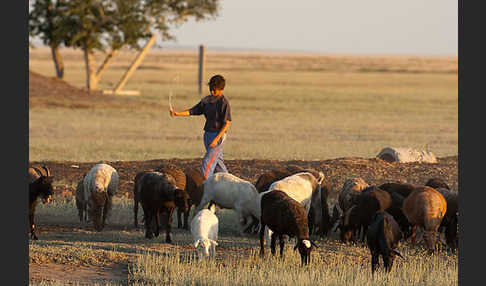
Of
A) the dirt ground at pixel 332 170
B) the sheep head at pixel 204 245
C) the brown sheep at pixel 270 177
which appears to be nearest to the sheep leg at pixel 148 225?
the sheep head at pixel 204 245

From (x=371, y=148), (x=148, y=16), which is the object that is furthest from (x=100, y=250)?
(x=148, y=16)

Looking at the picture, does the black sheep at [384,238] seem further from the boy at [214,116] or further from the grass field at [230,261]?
the boy at [214,116]

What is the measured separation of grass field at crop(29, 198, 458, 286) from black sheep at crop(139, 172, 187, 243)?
0.25 metres

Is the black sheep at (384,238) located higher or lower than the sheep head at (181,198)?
lower

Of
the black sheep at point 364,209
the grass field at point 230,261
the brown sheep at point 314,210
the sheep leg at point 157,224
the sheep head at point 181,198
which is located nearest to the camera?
the grass field at point 230,261

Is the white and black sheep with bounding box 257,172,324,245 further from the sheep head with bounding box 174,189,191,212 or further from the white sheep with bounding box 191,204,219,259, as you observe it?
the white sheep with bounding box 191,204,219,259

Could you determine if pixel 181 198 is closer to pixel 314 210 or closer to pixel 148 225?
pixel 148 225

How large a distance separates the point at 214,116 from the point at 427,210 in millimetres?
3743

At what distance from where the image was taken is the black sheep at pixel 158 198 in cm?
1172

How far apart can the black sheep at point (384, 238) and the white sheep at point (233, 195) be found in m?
2.30

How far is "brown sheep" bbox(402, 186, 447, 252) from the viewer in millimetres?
11000

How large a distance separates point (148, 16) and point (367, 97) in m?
15.3

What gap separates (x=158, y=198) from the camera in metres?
11.9

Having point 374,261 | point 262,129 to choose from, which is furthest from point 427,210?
point 262,129
